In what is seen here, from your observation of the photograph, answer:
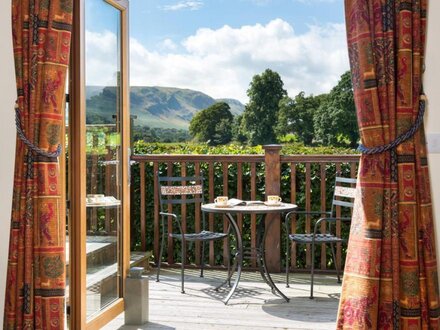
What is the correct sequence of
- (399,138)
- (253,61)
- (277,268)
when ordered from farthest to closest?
(253,61)
(277,268)
(399,138)

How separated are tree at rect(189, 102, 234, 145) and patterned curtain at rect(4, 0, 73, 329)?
9012 millimetres

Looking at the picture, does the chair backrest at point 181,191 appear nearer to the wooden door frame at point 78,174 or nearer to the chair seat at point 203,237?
the chair seat at point 203,237

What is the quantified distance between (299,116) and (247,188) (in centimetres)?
794

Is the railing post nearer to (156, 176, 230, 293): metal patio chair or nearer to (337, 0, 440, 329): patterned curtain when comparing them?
(156, 176, 230, 293): metal patio chair

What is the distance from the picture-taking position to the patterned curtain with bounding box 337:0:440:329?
8.75ft

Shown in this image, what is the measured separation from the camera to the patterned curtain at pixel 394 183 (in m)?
2.67

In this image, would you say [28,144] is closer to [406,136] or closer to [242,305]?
[406,136]

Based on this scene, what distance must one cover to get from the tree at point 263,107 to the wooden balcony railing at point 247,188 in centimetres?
747

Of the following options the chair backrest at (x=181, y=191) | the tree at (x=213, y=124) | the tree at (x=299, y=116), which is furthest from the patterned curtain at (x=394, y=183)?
the tree at (x=299, y=116)

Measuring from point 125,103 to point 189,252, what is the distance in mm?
2283

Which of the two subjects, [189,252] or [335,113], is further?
[335,113]

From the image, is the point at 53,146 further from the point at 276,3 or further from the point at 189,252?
the point at 276,3

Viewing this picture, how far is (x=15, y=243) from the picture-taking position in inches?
115

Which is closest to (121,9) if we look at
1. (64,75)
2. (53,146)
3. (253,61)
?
(64,75)
